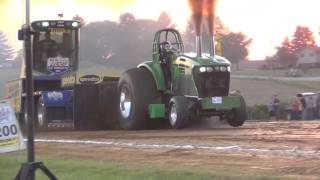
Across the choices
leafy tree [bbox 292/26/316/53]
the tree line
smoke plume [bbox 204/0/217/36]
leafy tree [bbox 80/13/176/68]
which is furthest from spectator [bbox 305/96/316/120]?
leafy tree [bbox 292/26/316/53]

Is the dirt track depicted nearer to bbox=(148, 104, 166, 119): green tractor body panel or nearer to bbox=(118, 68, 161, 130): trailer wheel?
bbox=(148, 104, 166, 119): green tractor body panel

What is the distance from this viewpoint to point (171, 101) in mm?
14266

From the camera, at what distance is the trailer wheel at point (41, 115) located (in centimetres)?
1734

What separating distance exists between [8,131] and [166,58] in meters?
7.86

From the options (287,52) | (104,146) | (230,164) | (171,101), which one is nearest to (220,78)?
(171,101)

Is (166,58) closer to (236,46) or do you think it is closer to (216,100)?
(216,100)

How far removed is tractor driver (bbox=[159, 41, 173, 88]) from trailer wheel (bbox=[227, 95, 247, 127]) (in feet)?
5.43

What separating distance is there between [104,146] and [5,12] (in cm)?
531

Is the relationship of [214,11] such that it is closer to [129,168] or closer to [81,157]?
[81,157]

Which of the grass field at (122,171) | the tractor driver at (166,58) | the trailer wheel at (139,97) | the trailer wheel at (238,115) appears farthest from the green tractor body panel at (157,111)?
the grass field at (122,171)

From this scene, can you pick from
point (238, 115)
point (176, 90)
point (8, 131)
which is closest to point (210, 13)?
point (176, 90)

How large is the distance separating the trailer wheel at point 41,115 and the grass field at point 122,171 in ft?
25.5

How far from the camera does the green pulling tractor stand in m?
14.0

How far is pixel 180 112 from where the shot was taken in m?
13.7
